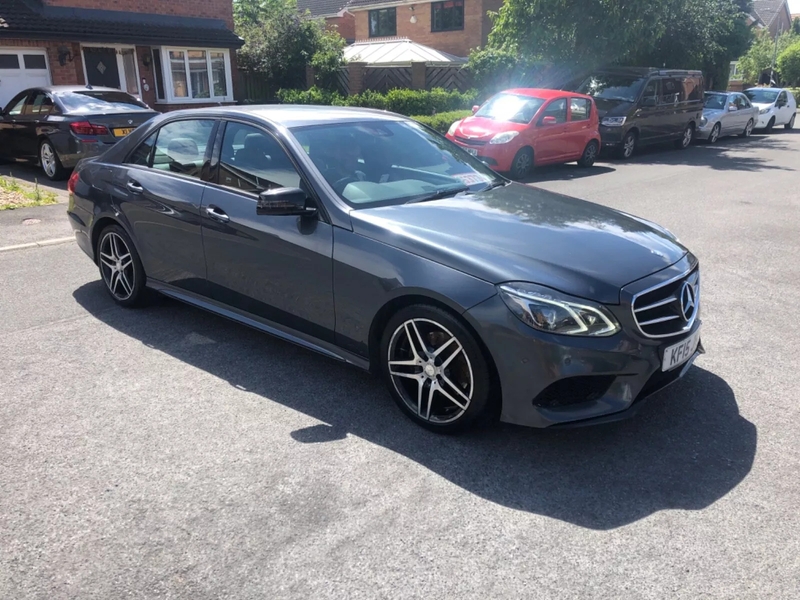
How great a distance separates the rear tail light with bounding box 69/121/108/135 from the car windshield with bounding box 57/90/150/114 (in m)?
0.41

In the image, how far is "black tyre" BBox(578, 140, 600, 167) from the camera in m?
15.8

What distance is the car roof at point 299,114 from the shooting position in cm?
471

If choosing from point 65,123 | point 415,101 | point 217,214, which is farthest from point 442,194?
point 415,101

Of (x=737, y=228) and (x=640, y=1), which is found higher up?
(x=640, y=1)

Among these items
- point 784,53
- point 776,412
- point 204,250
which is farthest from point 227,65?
point 784,53

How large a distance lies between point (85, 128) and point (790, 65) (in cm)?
5284

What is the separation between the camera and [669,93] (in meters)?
19.0

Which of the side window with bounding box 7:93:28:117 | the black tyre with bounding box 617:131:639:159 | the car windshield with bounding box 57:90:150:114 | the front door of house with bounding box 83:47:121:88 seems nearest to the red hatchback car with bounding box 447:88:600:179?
the black tyre with bounding box 617:131:639:159

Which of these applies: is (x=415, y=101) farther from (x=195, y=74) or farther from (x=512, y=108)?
(x=512, y=108)

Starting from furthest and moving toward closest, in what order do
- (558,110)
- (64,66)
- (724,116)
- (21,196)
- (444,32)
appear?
(444,32)
(724,116)
(64,66)
(558,110)
(21,196)

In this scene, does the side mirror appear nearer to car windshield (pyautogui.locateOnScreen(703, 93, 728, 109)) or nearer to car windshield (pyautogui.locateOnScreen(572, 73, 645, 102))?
car windshield (pyautogui.locateOnScreen(572, 73, 645, 102))

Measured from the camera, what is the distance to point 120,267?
568 centimetres

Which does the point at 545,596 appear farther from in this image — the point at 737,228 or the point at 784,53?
the point at 784,53

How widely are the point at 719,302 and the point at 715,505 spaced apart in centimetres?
329
